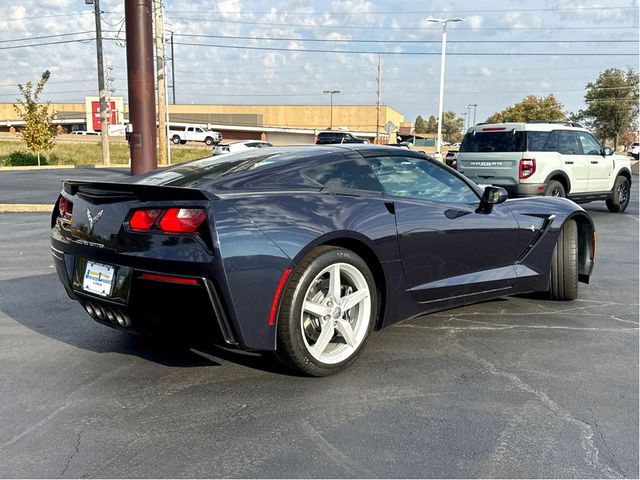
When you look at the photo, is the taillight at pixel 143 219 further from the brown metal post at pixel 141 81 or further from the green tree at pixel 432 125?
the green tree at pixel 432 125

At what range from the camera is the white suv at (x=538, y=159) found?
10734mm

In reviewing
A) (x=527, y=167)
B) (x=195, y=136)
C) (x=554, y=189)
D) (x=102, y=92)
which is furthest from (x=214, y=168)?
(x=195, y=136)

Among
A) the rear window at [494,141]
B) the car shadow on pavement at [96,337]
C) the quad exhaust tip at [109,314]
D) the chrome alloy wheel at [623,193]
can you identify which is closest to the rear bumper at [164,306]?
the quad exhaust tip at [109,314]

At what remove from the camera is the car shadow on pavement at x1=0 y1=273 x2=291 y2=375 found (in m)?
3.84

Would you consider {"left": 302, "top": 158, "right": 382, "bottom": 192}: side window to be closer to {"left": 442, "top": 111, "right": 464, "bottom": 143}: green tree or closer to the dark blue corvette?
the dark blue corvette

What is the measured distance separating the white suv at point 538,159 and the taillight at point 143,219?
28.6 ft

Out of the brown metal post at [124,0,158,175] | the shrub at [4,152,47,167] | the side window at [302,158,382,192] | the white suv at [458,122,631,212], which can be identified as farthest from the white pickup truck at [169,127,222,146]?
the side window at [302,158,382,192]

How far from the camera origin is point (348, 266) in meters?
3.58

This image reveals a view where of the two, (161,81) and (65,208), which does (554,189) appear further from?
(161,81)

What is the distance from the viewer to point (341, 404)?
3215 mm

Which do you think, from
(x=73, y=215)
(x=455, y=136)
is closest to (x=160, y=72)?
Answer: (x=73, y=215)

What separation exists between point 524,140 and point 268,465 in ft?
31.4

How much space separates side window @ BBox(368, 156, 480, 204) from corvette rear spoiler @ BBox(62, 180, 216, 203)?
1.45 m

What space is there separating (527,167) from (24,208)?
33.0 feet
